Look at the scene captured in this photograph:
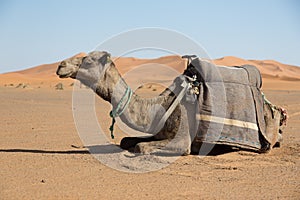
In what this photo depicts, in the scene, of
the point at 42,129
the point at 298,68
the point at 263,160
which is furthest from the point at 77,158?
the point at 298,68

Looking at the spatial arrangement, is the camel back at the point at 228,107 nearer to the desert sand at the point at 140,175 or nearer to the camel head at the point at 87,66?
the desert sand at the point at 140,175

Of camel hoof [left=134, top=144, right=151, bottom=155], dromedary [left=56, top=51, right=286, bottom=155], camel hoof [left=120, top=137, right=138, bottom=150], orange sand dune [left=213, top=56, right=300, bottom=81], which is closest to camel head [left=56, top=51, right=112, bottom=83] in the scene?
dromedary [left=56, top=51, right=286, bottom=155]

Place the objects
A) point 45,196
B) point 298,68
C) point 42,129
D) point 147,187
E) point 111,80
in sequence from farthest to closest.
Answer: point 298,68 → point 42,129 → point 111,80 → point 147,187 → point 45,196

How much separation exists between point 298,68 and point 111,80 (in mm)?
112321

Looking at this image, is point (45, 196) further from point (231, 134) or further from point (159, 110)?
point (231, 134)

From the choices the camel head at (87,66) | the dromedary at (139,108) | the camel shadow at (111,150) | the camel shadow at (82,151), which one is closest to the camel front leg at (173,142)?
the dromedary at (139,108)

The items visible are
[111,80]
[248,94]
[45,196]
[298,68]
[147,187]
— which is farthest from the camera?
[298,68]

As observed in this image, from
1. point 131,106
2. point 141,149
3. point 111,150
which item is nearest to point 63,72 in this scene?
point 131,106

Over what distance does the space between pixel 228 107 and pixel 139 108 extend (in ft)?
4.68

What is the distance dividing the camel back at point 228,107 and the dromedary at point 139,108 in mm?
240

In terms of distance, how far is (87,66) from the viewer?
24.5 feet

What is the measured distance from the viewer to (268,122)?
8.43 m

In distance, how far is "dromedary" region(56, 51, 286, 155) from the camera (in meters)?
7.46

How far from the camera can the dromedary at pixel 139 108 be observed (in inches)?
294
